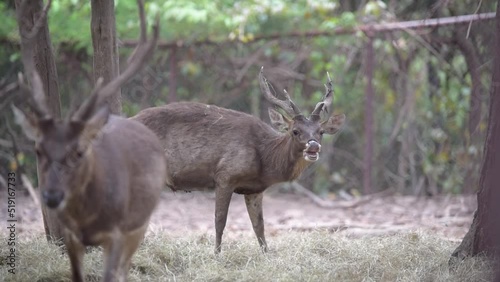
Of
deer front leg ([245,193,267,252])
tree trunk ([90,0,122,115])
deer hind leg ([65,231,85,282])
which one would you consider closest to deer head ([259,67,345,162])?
deer front leg ([245,193,267,252])

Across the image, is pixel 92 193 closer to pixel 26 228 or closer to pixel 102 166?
pixel 102 166

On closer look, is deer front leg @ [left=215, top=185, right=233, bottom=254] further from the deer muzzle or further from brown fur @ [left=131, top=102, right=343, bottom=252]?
the deer muzzle

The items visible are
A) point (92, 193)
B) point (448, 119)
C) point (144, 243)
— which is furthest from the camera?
point (448, 119)

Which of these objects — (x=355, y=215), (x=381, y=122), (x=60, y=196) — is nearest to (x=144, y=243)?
(x=60, y=196)

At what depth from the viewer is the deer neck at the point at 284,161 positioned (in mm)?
7477

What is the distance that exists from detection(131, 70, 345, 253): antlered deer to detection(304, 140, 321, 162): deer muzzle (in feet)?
0.54


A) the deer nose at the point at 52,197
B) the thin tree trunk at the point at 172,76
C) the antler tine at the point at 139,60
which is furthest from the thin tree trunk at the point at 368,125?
the deer nose at the point at 52,197

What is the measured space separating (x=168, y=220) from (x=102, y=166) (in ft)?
17.3

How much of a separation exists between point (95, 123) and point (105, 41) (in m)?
2.36

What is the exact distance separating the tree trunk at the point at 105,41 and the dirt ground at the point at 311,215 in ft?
5.63

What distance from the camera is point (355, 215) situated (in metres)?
10.4

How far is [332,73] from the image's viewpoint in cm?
1245

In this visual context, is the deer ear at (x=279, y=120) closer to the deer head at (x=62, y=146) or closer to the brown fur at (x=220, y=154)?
the brown fur at (x=220, y=154)

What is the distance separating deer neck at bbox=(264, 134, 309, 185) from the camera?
7477mm
